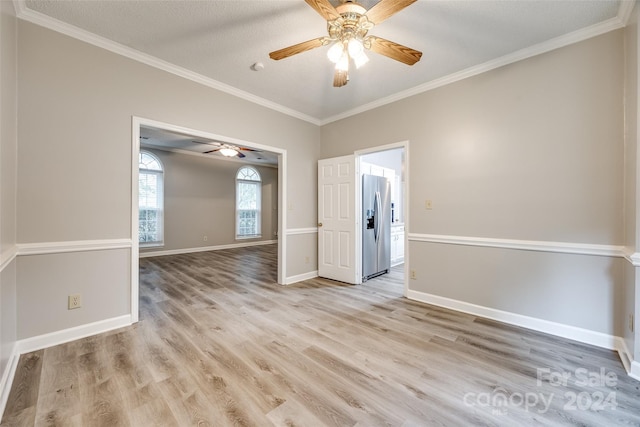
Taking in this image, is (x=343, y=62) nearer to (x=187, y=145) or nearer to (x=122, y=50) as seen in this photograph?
(x=122, y=50)

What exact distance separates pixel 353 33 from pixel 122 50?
234 cm

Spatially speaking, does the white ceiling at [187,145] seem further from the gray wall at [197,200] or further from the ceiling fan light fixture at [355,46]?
the ceiling fan light fixture at [355,46]

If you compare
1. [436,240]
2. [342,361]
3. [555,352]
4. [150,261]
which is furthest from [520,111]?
[150,261]

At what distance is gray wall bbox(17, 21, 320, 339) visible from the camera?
6.97 ft

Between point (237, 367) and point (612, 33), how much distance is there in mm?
4139

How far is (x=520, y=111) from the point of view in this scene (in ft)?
8.54

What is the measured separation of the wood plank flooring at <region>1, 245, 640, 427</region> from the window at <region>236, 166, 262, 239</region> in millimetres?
5195

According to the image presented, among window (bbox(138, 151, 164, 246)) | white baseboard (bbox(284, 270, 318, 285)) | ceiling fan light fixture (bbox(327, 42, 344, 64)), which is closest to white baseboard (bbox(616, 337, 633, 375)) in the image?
ceiling fan light fixture (bbox(327, 42, 344, 64))

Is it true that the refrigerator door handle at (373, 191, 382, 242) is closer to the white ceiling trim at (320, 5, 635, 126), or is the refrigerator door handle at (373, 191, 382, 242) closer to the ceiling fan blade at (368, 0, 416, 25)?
the white ceiling trim at (320, 5, 635, 126)

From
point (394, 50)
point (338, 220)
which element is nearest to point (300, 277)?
point (338, 220)

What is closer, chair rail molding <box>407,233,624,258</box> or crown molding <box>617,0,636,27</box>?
crown molding <box>617,0,636,27</box>

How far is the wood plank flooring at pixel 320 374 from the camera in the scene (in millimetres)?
1476

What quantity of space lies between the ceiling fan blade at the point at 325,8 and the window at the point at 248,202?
6.70 meters

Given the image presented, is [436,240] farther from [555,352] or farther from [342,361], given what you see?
[342,361]
